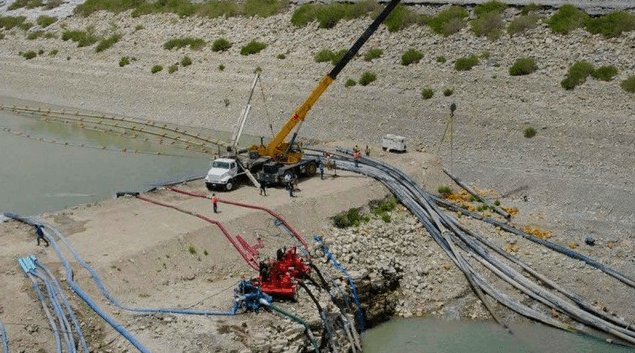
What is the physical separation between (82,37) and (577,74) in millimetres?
48893

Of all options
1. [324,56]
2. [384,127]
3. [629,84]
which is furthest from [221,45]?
[629,84]

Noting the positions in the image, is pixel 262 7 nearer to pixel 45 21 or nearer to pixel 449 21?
pixel 449 21

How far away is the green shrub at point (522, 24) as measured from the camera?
50.0m

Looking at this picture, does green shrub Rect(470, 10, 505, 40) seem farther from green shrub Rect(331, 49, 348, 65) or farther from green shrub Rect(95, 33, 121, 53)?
green shrub Rect(95, 33, 121, 53)

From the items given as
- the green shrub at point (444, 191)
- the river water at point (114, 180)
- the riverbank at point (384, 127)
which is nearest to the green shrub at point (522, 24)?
the riverbank at point (384, 127)

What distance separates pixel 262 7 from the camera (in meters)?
67.6

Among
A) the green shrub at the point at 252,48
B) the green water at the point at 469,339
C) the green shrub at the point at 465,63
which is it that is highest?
the green shrub at the point at 465,63

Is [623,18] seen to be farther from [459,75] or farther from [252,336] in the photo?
[252,336]

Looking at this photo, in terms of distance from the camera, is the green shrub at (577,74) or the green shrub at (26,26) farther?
the green shrub at (26,26)

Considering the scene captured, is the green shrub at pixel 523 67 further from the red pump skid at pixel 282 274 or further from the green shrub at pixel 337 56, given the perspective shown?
the red pump skid at pixel 282 274

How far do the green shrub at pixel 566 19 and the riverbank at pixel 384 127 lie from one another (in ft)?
2.42

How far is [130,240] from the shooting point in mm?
27484

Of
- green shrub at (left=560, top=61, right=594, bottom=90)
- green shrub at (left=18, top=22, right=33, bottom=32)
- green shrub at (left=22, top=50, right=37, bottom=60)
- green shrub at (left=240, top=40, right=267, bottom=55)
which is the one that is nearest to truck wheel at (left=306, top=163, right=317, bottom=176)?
green shrub at (left=560, top=61, right=594, bottom=90)

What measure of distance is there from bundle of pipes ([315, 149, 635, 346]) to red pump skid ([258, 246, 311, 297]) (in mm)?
7248
